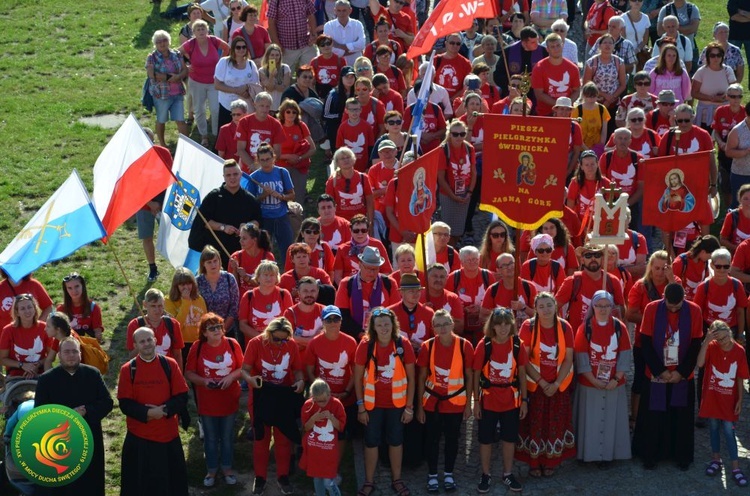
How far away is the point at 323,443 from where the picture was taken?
1190cm

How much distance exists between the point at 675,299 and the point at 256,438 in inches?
165

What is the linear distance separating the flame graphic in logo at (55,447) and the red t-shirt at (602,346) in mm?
4814

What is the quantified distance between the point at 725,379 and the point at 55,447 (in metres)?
6.18

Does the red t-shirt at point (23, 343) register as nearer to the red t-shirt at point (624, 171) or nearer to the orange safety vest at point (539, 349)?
the orange safety vest at point (539, 349)

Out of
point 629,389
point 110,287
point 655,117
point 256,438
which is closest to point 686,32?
point 655,117

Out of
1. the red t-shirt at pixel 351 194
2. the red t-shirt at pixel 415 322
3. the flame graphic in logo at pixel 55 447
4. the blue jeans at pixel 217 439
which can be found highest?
the red t-shirt at pixel 351 194

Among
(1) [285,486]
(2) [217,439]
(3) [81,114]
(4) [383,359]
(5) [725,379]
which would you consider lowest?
(1) [285,486]

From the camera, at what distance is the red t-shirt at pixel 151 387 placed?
11859 mm

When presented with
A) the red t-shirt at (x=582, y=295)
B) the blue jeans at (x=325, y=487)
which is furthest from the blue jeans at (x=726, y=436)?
the blue jeans at (x=325, y=487)

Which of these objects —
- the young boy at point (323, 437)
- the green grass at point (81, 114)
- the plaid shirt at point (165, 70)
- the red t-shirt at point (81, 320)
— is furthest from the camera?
the plaid shirt at point (165, 70)

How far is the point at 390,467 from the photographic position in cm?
1273

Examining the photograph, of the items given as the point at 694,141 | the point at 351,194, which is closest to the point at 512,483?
the point at 351,194

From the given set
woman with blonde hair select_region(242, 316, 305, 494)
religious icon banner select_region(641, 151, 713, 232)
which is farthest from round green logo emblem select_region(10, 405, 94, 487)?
religious icon banner select_region(641, 151, 713, 232)

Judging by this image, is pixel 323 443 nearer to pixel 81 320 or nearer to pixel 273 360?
pixel 273 360
